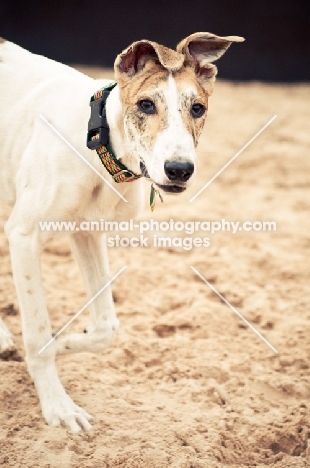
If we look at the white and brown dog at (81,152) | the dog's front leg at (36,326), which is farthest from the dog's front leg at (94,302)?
the dog's front leg at (36,326)

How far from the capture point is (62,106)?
3.38 metres

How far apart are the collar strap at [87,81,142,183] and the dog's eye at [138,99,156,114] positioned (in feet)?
0.87

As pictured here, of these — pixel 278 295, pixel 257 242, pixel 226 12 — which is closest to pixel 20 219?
pixel 278 295

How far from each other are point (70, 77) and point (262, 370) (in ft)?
6.23

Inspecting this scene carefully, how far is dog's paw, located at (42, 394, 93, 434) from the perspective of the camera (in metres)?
3.20

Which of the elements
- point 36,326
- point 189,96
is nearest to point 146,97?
point 189,96

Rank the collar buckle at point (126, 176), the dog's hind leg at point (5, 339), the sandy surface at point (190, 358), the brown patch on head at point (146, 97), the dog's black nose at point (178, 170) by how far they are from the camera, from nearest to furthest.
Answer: the dog's black nose at point (178, 170) → the brown patch on head at point (146, 97) → the sandy surface at point (190, 358) → the collar buckle at point (126, 176) → the dog's hind leg at point (5, 339)

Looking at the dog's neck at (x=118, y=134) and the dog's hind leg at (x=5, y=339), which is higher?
the dog's neck at (x=118, y=134)

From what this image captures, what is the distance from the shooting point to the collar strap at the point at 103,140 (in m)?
3.12

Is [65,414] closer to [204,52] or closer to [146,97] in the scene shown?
[146,97]

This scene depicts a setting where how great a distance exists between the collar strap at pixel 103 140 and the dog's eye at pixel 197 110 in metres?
0.42

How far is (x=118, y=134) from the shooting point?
3.14 metres

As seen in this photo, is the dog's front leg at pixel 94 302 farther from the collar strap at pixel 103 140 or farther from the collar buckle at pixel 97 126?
the collar buckle at pixel 97 126

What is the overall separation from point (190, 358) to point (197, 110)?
60.7 inches
